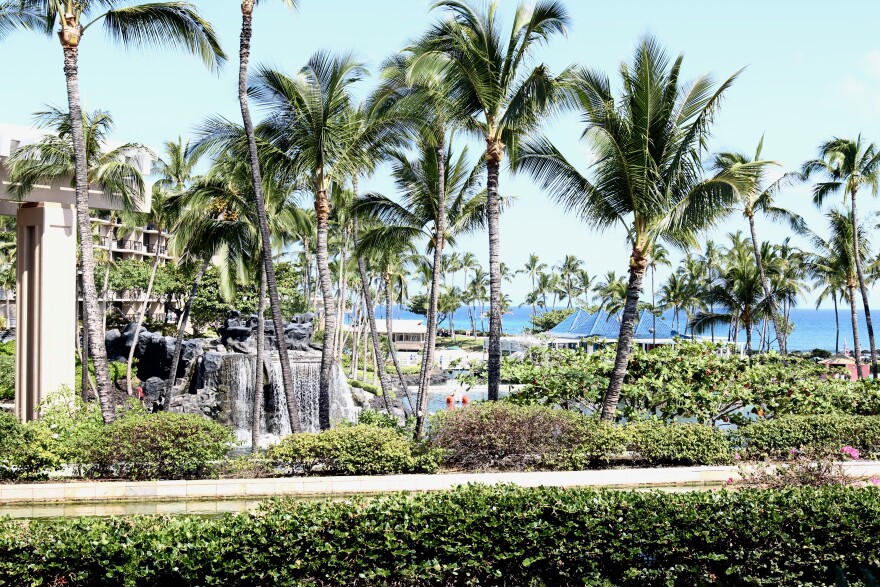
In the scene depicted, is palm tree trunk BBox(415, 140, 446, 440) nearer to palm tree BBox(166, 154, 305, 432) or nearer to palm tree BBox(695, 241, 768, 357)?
palm tree BBox(166, 154, 305, 432)

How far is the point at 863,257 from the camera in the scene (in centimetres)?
3781

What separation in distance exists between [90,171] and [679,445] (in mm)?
14616

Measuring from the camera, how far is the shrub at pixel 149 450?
38.4 ft

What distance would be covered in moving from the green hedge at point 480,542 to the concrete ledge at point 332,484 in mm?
2821

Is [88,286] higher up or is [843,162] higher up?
[843,162]

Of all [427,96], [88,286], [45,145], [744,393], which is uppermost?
[427,96]

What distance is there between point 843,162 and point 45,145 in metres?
28.5

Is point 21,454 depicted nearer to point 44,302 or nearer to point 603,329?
point 44,302

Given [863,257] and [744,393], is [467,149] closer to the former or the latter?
[744,393]

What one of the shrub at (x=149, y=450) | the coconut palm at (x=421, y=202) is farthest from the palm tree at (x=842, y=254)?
Answer: the shrub at (x=149, y=450)

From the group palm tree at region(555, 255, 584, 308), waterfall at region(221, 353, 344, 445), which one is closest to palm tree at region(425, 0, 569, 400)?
waterfall at region(221, 353, 344, 445)

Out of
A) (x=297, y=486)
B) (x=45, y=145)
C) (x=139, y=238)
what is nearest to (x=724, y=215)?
(x=297, y=486)

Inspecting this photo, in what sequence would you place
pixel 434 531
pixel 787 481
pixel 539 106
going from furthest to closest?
pixel 539 106
pixel 787 481
pixel 434 531

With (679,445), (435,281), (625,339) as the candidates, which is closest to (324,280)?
(435,281)
